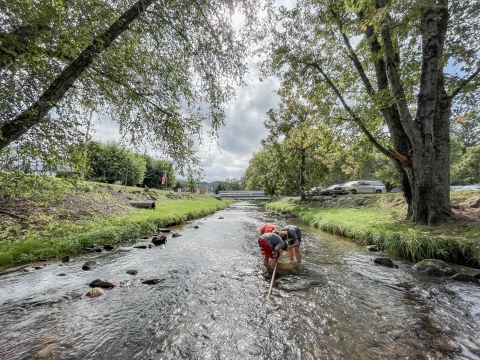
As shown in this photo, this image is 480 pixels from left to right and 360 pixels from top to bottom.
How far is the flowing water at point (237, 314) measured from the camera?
3619 mm

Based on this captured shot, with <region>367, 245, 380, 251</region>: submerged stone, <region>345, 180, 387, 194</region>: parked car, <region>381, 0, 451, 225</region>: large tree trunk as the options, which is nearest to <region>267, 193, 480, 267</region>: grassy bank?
<region>367, 245, 380, 251</region>: submerged stone

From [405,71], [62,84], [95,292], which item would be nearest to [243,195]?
[405,71]

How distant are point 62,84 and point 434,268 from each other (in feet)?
41.4

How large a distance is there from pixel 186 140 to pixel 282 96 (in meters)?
11.1

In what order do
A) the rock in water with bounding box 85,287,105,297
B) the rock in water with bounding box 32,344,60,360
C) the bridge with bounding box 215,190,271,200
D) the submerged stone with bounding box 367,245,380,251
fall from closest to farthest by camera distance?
1. the rock in water with bounding box 32,344,60,360
2. the rock in water with bounding box 85,287,105,297
3. the submerged stone with bounding box 367,245,380,251
4. the bridge with bounding box 215,190,271,200

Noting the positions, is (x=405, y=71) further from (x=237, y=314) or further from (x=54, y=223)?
(x=54, y=223)

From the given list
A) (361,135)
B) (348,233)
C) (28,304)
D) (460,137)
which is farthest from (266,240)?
(460,137)

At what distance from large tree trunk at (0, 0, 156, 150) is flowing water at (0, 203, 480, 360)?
401 centimetres

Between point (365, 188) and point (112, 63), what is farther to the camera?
point (365, 188)

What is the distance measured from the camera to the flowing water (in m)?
3.62

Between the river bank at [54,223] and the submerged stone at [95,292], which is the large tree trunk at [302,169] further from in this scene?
the submerged stone at [95,292]

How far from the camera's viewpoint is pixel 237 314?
471cm

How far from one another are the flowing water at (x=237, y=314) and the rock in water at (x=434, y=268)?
0.38m

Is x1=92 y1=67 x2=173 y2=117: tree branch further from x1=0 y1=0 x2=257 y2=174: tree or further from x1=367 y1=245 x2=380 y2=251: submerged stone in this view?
x1=367 y1=245 x2=380 y2=251: submerged stone
